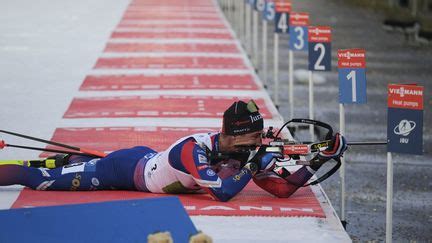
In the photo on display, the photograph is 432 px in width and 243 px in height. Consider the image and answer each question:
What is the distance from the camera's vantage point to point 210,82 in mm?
18578

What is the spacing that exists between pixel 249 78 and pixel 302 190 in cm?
915

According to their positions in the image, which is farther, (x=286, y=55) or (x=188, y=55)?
(x=286, y=55)

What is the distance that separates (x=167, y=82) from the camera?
18.4m

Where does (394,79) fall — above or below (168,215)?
→ below

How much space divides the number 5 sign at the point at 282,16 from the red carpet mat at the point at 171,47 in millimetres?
6132

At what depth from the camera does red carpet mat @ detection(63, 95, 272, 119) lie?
49.4ft

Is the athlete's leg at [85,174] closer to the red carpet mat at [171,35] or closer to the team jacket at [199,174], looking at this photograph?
the team jacket at [199,174]

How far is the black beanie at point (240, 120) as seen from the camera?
924 cm

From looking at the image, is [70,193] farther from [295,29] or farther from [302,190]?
[295,29]

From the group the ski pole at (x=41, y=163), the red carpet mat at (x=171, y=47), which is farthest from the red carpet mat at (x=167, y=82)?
the ski pole at (x=41, y=163)

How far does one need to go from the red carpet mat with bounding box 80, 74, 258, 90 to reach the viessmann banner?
927cm

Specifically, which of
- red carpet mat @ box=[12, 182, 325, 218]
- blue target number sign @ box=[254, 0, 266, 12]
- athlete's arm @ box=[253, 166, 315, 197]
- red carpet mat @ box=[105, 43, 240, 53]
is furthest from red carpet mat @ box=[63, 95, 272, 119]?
red carpet mat @ box=[105, 43, 240, 53]

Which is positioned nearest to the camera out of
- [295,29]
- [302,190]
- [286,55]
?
[302,190]

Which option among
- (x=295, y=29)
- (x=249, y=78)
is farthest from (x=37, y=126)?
(x=249, y=78)
